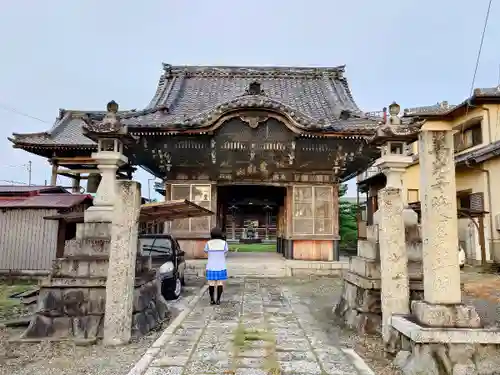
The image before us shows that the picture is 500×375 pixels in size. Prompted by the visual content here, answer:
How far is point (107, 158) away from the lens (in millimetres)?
6605

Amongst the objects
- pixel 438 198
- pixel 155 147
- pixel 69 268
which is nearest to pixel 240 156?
pixel 155 147

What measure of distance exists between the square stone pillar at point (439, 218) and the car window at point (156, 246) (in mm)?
6519

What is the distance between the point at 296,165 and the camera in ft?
46.6

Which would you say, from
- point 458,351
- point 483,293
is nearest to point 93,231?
point 458,351

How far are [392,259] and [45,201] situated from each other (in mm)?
11703

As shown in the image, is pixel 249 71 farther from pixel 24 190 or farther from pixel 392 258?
pixel 392 258

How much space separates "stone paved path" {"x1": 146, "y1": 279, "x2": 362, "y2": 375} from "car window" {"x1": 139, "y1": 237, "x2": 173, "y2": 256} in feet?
5.87

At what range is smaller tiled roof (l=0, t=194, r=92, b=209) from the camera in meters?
12.0

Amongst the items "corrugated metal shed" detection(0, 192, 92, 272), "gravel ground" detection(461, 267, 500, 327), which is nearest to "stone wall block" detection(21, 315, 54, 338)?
"corrugated metal shed" detection(0, 192, 92, 272)

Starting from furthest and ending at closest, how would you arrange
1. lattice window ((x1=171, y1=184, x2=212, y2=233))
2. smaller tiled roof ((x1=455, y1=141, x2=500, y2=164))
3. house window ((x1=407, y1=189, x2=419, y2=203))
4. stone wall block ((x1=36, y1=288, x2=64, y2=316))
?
1. house window ((x1=407, y1=189, x2=419, y2=203))
2. smaller tiled roof ((x1=455, y1=141, x2=500, y2=164))
3. lattice window ((x1=171, y1=184, x2=212, y2=233))
4. stone wall block ((x1=36, y1=288, x2=64, y2=316))

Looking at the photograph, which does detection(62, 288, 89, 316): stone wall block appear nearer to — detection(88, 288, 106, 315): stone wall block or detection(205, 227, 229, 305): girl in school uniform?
detection(88, 288, 106, 315): stone wall block

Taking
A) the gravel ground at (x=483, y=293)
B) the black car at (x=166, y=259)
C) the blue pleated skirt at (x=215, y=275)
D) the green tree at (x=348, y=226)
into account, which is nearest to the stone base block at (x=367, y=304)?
the gravel ground at (x=483, y=293)

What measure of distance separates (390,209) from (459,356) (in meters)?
2.18

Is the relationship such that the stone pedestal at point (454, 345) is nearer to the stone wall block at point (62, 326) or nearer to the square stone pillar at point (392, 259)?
the square stone pillar at point (392, 259)
